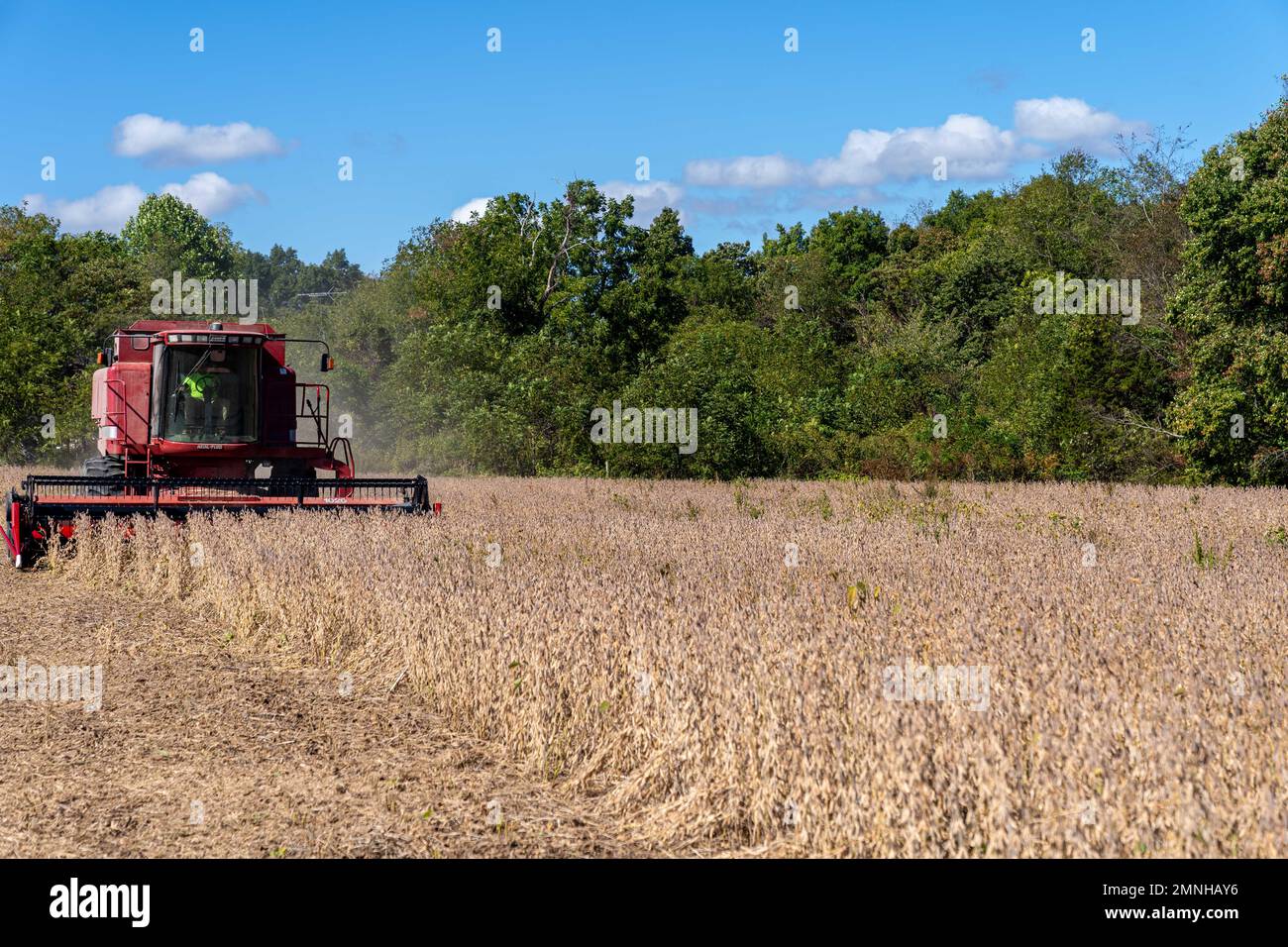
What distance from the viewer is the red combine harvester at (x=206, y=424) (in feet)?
46.8

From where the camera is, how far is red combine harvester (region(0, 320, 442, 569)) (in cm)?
1426

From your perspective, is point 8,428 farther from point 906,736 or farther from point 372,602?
point 906,736

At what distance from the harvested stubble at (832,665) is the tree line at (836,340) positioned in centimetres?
1532

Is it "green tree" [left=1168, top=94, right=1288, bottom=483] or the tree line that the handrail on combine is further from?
"green tree" [left=1168, top=94, right=1288, bottom=483]

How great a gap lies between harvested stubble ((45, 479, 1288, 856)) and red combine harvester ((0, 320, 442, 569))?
326 cm

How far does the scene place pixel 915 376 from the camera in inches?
1324

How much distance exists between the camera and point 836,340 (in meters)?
53.4

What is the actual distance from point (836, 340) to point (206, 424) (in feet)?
133

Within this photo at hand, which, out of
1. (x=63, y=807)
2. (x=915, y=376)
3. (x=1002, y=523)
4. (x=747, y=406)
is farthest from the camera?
(x=915, y=376)

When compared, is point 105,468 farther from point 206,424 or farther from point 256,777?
point 256,777

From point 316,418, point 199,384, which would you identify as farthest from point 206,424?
point 316,418

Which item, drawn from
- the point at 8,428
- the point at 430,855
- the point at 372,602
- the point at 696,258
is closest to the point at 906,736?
the point at 430,855

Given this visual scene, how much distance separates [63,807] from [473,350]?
100 feet

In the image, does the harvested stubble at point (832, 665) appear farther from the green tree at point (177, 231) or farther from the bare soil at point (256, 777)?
the green tree at point (177, 231)
